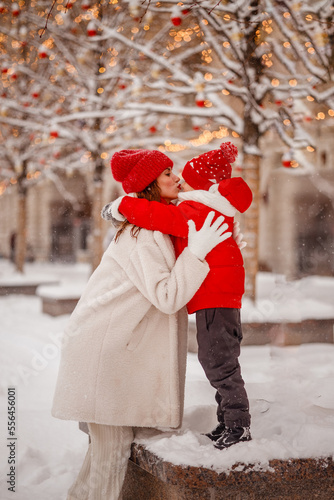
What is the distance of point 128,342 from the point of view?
2.90 metres

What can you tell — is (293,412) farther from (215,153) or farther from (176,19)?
(176,19)

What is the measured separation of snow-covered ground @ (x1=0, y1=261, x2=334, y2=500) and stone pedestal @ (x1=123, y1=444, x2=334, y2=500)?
46 mm

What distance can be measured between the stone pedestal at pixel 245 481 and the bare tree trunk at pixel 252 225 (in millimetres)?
5406

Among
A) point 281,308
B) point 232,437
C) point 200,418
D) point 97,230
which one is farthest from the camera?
point 97,230

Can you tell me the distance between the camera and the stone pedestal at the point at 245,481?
257 centimetres

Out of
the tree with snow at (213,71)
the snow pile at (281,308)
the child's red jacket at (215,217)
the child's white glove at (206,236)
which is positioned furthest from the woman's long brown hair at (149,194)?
the snow pile at (281,308)

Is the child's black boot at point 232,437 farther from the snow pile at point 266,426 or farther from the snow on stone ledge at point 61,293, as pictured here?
the snow on stone ledge at point 61,293

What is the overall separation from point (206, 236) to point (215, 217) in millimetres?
159

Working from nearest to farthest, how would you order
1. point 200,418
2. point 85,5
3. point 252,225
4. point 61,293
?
1. point 200,418
2. point 85,5
3. point 252,225
4. point 61,293

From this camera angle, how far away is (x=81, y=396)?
284 centimetres

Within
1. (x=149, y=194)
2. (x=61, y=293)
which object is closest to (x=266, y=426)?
(x=149, y=194)

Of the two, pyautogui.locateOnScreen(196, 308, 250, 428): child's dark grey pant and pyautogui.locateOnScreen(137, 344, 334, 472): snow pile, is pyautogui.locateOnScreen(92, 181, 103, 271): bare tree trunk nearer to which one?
pyautogui.locateOnScreen(137, 344, 334, 472): snow pile

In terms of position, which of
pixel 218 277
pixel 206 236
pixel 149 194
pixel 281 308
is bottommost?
pixel 281 308

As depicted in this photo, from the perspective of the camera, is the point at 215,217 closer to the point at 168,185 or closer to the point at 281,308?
the point at 168,185
